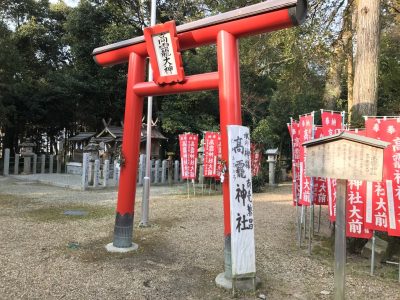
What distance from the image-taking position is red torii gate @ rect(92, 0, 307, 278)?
4121 millimetres

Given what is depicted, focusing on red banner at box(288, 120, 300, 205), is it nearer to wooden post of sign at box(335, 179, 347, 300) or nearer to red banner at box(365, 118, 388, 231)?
red banner at box(365, 118, 388, 231)

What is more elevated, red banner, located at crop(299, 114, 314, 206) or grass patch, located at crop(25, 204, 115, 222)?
red banner, located at crop(299, 114, 314, 206)

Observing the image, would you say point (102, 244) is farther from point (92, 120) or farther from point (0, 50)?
point (92, 120)

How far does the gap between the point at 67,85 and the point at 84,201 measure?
37.5 feet

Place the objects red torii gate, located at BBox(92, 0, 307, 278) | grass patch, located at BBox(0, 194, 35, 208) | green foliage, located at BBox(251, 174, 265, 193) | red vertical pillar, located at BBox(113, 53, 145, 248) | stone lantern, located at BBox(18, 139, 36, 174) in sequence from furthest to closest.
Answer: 1. stone lantern, located at BBox(18, 139, 36, 174)
2. green foliage, located at BBox(251, 174, 265, 193)
3. grass patch, located at BBox(0, 194, 35, 208)
4. red vertical pillar, located at BBox(113, 53, 145, 248)
5. red torii gate, located at BBox(92, 0, 307, 278)

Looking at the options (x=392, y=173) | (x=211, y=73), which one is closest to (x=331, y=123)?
(x=392, y=173)

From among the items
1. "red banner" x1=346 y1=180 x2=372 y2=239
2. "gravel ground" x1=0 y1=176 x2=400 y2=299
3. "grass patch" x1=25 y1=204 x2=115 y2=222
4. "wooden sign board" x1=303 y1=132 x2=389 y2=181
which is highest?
"wooden sign board" x1=303 y1=132 x2=389 y2=181

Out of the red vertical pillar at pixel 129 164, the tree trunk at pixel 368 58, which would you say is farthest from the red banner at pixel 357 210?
the red vertical pillar at pixel 129 164

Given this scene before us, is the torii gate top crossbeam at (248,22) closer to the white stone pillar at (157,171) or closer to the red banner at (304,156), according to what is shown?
the red banner at (304,156)

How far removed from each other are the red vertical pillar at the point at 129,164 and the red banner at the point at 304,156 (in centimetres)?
253

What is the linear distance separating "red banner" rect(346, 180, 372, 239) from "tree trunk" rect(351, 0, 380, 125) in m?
2.02

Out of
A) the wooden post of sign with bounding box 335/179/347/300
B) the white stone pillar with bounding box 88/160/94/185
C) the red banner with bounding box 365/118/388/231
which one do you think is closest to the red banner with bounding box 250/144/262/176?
the white stone pillar with bounding box 88/160/94/185

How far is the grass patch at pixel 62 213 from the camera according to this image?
749cm

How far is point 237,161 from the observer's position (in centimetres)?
408
